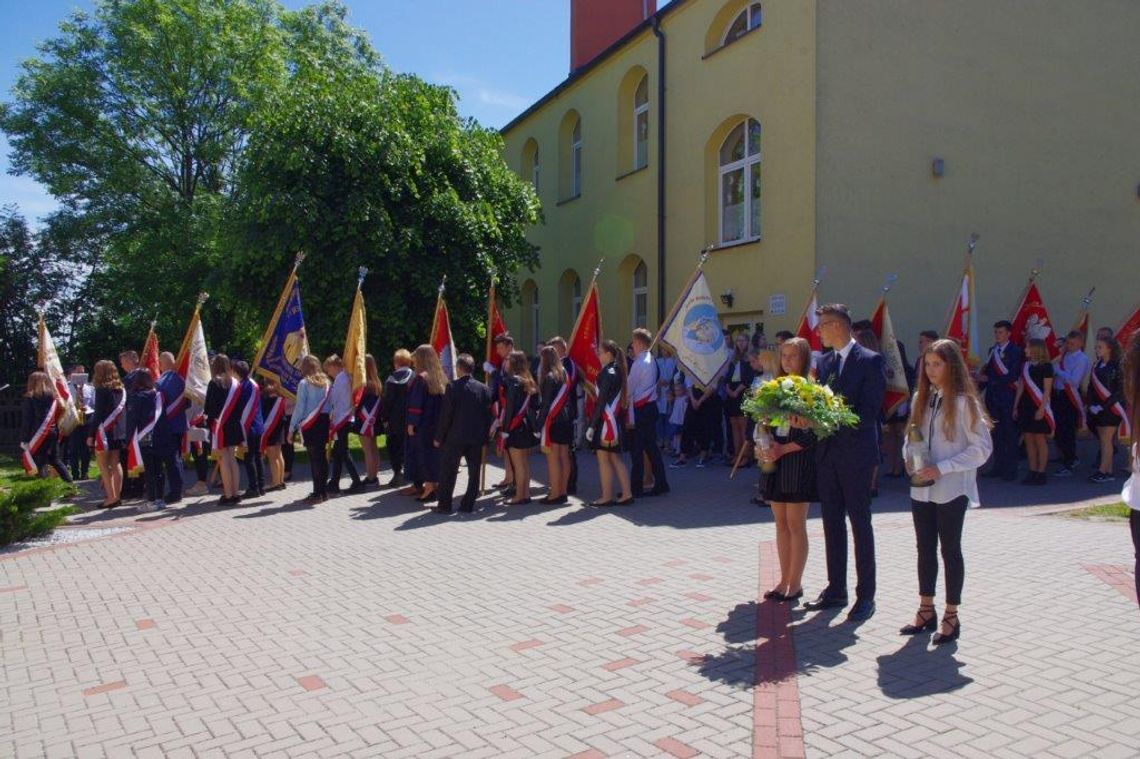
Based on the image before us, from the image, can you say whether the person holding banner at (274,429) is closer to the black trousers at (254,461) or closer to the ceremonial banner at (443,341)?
the black trousers at (254,461)

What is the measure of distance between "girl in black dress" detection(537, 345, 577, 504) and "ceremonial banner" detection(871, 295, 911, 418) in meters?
3.89

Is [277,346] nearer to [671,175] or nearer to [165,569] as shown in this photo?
[165,569]

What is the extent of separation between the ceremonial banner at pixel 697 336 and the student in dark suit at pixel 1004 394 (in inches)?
159

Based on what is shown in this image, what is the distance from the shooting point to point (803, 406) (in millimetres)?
5867

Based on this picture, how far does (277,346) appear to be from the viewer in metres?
12.8

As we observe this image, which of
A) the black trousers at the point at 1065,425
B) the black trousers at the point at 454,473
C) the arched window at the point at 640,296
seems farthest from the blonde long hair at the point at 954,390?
the arched window at the point at 640,296

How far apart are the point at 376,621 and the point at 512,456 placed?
5.01m

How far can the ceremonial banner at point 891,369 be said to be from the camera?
11117mm

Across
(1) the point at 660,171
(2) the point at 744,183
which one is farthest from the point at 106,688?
(1) the point at 660,171

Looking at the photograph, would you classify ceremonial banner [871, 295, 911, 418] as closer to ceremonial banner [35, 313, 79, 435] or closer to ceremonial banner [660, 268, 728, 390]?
ceremonial banner [660, 268, 728, 390]

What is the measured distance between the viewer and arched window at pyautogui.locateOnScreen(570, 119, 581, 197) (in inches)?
964

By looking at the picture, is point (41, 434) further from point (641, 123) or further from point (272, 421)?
point (641, 123)

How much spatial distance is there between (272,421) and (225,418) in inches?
33.3

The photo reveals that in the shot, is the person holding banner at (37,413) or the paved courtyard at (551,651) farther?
the person holding banner at (37,413)
